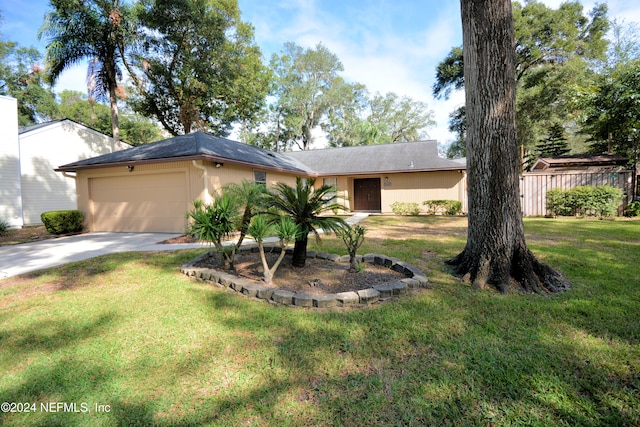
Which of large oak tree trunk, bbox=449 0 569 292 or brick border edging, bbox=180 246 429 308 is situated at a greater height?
large oak tree trunk, bbox=449 0 569 292

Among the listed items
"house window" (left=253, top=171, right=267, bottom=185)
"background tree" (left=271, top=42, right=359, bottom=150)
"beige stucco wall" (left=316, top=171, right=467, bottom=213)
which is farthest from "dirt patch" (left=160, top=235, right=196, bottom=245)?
"background tree" (left=271, top=42, right=359, bottom=150)

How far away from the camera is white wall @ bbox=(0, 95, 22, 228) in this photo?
1201 centimetres

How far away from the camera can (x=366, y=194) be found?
17531mm

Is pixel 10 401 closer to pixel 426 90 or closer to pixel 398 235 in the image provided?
pixel 398 235

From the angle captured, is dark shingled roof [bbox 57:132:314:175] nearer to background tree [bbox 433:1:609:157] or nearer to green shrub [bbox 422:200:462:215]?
green shrub [bbox 422:200:462:215]

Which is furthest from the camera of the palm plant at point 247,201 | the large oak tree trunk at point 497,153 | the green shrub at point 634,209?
the green shrub at point 634,209

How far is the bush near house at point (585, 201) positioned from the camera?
10570 mm

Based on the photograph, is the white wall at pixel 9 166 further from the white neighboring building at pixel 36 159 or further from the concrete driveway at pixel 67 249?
the concrete driveway at pixel 67 249

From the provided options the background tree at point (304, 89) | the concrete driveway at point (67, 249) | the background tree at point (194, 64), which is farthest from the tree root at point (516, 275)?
the background tree at point (304, 89)

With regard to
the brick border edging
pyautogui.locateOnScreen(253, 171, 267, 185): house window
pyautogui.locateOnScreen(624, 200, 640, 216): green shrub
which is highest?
pyautogui.locateOnScreen(253, 171, 267, 185): house window

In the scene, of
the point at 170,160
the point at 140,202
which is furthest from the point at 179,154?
the point at 140,202

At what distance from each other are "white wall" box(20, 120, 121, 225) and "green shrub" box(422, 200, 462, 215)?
18.6 m

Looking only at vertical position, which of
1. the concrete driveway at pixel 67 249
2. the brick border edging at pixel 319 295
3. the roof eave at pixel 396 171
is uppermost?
the roof eave at pixel 396 171

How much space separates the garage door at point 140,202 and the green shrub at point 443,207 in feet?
37.6
